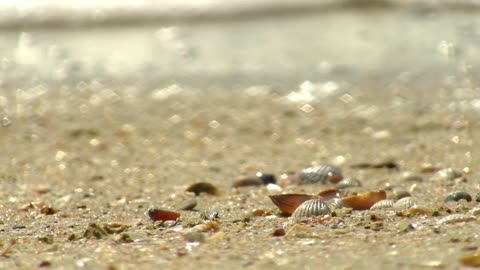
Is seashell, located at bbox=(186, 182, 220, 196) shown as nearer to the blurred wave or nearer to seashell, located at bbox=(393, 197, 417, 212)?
seashell, located at bbox=(393, 197, 417, 212)

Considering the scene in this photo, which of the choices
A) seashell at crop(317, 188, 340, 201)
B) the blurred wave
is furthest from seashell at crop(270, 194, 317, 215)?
the blurred wave

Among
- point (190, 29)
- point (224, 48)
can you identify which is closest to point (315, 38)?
point (224, 48)

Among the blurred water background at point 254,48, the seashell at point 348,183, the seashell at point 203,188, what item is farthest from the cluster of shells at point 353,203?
the blurred water background at point 254,48

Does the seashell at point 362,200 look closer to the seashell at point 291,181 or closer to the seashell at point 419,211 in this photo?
the seashell at point 419,211

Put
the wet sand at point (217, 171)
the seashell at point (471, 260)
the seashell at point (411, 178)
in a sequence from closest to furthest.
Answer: the seashell at point (471, 260), the wet sand at point (217, 171), the seashell at point (411, 178)

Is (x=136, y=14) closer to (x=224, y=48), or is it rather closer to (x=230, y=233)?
(x=224, y=48)

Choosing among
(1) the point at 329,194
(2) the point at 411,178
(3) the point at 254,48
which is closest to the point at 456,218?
(1) the point at 329,194

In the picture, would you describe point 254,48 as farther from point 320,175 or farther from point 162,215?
point 162,215
